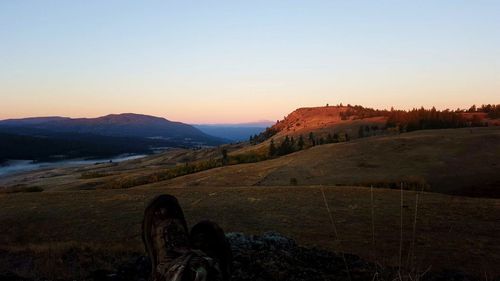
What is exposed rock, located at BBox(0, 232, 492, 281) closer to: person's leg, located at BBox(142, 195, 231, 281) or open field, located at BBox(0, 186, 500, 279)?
open field, located at BBox(0, 186, 500, 279)

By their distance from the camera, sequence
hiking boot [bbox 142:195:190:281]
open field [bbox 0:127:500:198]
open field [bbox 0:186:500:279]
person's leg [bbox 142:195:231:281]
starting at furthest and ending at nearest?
1. open field [bbox 0:127:500:198]
2. open field [bbox 0:186:500:279]
3. hiking boot [bbox 142:195:190:281]
4. person's leg [bbox 142:195:231:281]

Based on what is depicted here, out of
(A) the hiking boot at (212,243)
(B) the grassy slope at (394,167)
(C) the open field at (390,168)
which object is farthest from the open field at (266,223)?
(B) the grassy slope at (394,167)

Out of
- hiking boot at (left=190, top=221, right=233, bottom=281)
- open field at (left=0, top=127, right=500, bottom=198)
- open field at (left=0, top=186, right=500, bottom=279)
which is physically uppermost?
hiking boot at (left=190, top=221, right=233, bottom=281)

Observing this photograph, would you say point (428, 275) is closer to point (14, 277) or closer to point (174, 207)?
point (174, 207)

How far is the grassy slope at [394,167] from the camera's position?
48.4 meters

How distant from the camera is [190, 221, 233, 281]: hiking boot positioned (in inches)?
164

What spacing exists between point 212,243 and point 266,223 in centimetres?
1669

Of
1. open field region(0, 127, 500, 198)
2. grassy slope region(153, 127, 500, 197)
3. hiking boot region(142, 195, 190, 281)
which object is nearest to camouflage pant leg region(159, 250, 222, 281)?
hiking boot region(142, 195, 190, 281)

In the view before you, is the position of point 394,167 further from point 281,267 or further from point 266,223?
point 281,267

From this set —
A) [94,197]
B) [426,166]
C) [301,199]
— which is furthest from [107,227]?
[426,166]

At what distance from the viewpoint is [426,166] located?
187ft

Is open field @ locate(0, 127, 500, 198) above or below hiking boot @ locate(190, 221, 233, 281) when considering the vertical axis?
below

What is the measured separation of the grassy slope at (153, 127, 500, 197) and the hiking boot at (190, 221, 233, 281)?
42.6m

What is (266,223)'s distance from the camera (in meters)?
20.7
